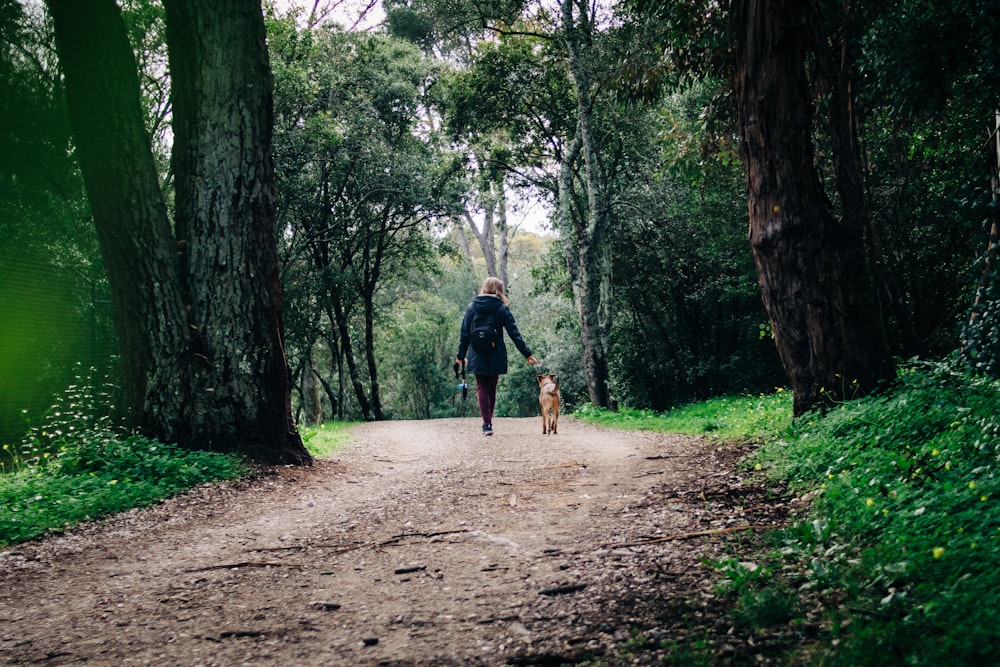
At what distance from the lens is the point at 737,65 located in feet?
19.2

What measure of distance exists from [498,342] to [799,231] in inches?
202

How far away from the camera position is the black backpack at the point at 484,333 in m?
9.61

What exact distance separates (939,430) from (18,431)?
41.1ft

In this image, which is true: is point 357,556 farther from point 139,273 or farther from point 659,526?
point 139,273

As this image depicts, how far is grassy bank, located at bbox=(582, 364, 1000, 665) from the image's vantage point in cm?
199

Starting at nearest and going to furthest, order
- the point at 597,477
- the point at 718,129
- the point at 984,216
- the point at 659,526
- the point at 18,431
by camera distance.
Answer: the point at 659,526, the point at 984,216, the point at 597,477, the point at 718,129, the point at 18,431

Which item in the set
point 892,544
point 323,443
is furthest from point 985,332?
point 323,443

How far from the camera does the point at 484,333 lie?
9.59m

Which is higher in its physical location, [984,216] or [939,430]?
[984,216]

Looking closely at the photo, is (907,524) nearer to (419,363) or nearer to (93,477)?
(93,477)

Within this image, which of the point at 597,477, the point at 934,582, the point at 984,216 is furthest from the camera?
the point at 597,477

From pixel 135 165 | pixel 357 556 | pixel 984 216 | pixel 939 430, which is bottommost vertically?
pixel 357 556

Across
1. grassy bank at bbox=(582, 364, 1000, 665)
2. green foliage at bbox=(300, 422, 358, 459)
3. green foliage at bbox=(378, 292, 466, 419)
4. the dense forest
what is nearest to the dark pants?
green foliage at bbox=(300, 422, 358, 459)

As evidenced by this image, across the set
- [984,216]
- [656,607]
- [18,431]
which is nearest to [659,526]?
[656,607]
